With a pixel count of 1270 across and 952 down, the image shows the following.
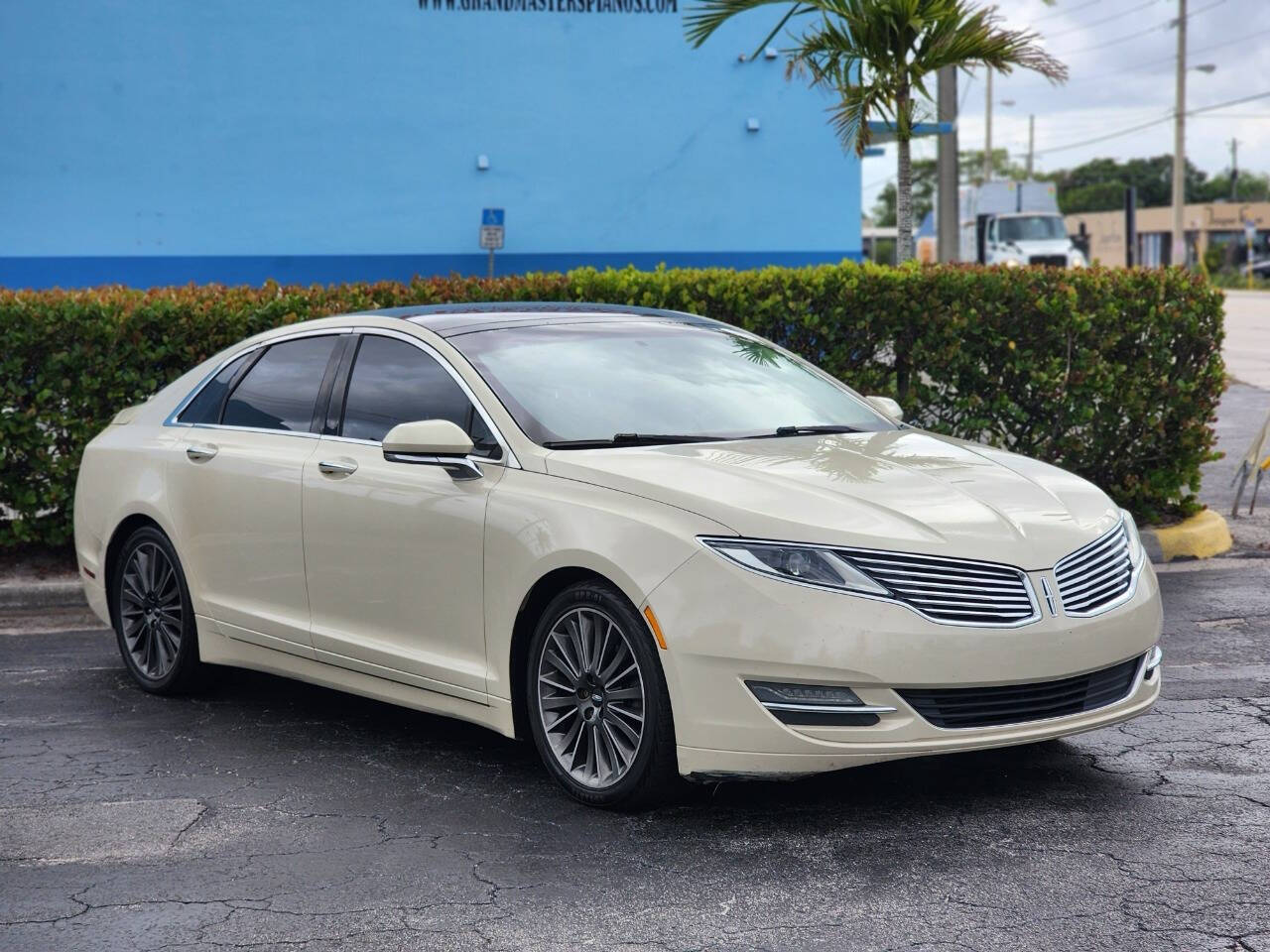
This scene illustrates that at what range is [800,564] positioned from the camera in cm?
481

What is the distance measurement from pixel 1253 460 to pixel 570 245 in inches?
576

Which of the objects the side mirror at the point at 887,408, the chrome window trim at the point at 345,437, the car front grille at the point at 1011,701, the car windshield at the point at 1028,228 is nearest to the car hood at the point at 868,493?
the chrome window trim at the point at 345,437

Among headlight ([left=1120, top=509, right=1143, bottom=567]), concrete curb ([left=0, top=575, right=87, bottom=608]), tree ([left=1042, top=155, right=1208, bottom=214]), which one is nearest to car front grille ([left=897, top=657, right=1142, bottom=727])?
headlight ([left=1120, top=509, right=1143, bottom=567])

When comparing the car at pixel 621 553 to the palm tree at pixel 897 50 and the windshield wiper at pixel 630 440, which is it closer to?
the windshield wiper at pixel 630 440

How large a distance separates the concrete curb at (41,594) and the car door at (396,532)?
13.1 ft

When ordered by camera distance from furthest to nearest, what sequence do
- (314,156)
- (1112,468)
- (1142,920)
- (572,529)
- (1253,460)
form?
(314,156) < (1253,460) < (1112,468) < (572,529) < (1142,920)

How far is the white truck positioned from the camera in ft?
160

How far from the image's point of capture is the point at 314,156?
77.2 ft

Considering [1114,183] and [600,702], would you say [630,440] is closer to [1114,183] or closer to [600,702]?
[600,702]

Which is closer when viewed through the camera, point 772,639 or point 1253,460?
point 772,639

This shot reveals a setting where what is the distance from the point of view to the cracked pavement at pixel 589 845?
14.0 ft

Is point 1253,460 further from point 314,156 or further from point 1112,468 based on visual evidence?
point 314,156

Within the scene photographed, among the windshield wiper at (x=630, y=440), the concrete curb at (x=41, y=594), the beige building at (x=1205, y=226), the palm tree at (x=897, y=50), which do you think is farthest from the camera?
the beige building at (x=1205, y=226)

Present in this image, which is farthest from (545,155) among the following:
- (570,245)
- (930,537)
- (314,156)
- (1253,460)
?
(930,537)
